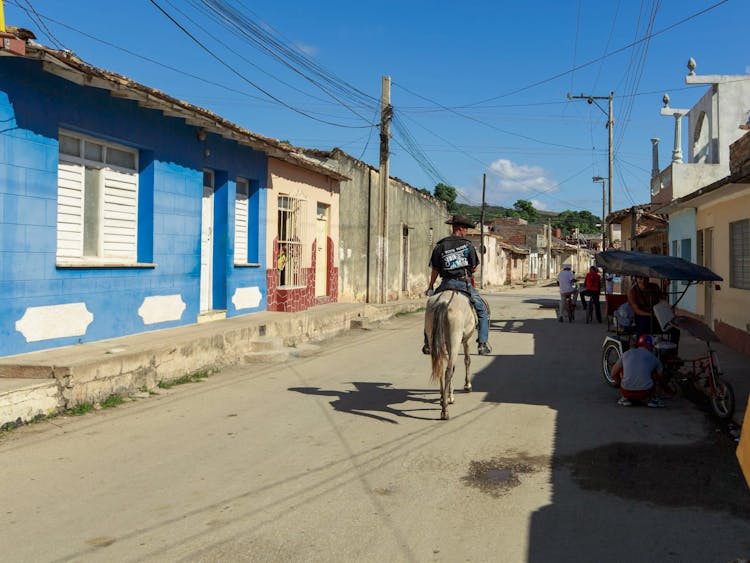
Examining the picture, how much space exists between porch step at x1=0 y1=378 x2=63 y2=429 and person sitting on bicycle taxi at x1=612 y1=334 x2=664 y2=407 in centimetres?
626

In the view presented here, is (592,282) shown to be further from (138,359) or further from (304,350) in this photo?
(138,359)

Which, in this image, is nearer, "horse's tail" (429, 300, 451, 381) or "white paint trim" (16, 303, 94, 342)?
"horse's tail" (429, 300, 451, 381)

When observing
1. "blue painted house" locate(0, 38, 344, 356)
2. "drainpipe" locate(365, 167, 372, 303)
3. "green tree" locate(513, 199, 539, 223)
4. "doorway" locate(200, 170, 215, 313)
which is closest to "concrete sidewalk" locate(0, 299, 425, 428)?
"blue painted house" locate(0, 38, 344, 356)

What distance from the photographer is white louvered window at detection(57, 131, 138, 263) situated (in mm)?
8758

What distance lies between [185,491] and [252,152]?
32.2ft

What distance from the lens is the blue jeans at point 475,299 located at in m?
7.86

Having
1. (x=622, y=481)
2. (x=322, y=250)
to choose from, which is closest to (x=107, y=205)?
(x=622, y=481)

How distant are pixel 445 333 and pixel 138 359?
154 inches

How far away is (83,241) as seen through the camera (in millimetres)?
9133

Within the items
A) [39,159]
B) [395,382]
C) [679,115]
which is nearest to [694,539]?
[395,382]

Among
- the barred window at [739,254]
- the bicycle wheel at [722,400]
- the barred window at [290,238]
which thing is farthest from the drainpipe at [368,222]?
the bicycle wheel at [722,400]

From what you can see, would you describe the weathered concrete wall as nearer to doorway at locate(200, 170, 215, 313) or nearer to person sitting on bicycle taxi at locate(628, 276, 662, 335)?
person sitting on bicycle taxi at locate(628, 276, 662, 335)

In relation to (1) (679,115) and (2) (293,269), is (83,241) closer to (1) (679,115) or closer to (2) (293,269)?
(2) (293,269)

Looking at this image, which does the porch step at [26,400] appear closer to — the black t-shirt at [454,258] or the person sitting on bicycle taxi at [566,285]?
the black t-shirt at [454,258]
